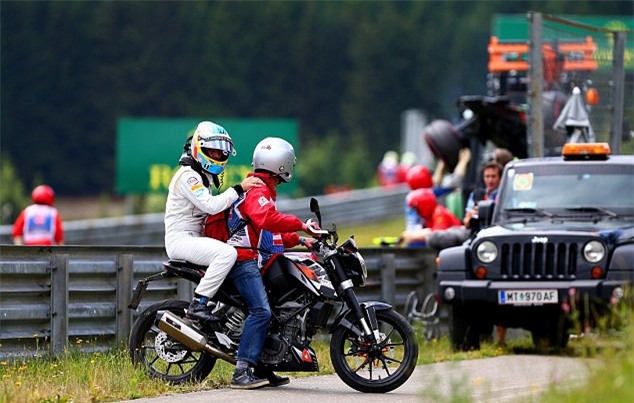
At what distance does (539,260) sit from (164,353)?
14.4ft

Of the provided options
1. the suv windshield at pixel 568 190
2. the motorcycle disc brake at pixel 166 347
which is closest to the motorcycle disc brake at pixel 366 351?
the motorcycle disc brake at pixel 166 347

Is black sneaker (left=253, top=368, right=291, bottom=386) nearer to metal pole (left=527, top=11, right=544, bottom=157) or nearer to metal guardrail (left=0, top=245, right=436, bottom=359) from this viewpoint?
metal guardrail (left=0, top=245, right=436, bottom=359)

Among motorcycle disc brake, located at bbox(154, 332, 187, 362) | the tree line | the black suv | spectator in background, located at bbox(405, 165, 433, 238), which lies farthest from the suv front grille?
the tree line

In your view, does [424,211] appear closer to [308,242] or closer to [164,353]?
[308,242]

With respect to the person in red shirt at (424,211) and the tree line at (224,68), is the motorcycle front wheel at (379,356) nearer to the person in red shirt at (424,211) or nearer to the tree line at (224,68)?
the person in red shirt at (424,211)

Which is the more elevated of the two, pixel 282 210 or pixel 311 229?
pixel 311 229

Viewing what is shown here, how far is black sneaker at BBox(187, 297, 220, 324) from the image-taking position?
11.5 m

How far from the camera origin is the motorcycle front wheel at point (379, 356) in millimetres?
11367

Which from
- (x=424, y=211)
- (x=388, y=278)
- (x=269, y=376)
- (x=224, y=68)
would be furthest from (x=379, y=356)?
(x=224, y=68)

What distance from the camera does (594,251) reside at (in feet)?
47.7

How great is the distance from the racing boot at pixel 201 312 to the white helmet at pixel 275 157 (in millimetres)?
1009

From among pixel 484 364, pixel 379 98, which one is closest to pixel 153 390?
pixel 484 364

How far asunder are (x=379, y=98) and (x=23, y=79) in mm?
27551

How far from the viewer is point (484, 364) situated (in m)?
14.3
